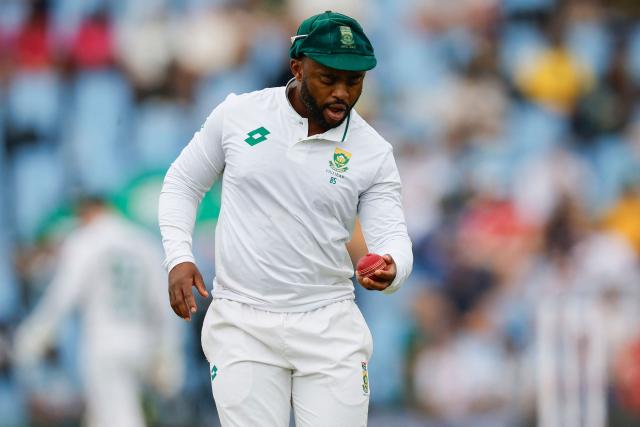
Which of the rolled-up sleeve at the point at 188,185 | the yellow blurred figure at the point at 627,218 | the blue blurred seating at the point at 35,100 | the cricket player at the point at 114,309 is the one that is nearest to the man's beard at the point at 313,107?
the rolled-up sleeve at the point at 188,185

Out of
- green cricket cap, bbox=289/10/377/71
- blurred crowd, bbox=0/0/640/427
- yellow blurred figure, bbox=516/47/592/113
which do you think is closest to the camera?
green cricket cap, bbox=289/10/377/71

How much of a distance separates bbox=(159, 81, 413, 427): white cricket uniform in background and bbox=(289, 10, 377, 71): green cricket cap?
0.32m

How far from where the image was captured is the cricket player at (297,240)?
4957mm

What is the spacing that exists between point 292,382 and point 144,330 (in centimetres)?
514

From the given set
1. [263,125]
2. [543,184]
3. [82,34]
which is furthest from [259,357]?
[82,34]

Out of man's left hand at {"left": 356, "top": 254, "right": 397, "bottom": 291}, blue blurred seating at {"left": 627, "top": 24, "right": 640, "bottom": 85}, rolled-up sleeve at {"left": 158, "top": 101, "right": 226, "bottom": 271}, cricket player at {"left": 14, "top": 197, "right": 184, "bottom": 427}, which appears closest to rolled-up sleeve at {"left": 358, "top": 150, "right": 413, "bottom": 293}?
man's left hand at {"left": 356, "top": 254, "right": 397, "bottom": 291}

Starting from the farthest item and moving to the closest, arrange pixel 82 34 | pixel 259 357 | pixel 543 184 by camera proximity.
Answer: pixel 82 34, pixel 543 184, pixel 259 357

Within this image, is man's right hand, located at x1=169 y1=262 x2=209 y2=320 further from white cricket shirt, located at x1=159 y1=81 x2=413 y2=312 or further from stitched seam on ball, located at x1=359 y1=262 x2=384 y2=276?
stitched seam on ball, located at x1=359 y1=262 x2=384 y2=276

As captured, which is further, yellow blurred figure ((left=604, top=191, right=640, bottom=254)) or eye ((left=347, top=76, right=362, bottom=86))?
yellow blurred figure ((left=604, top=191, right=640, bottom=254))

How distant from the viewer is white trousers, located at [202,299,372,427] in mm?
4953

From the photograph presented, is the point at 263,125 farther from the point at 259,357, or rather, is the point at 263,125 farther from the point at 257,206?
the point at 259,357

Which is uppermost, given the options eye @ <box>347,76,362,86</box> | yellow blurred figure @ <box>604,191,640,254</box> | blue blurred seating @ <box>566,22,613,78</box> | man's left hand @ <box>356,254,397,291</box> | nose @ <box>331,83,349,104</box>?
eye @ <box>347,76,362,86</box>

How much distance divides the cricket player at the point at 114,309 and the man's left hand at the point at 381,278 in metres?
5.28

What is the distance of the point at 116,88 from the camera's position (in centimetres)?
1215
